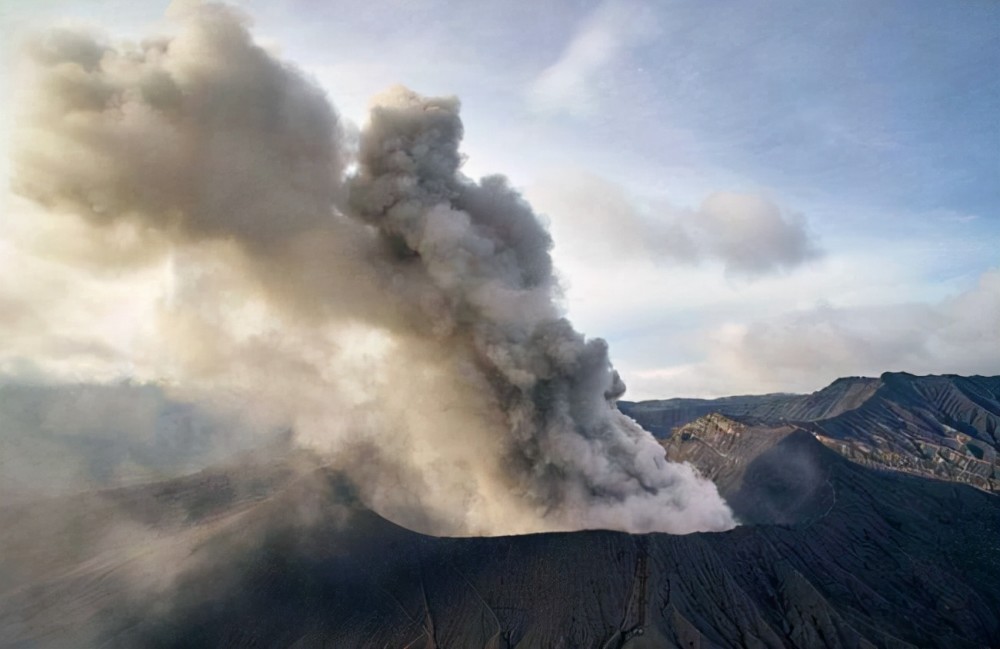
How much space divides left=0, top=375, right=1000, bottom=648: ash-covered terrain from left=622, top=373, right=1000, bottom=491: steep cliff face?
19.4 meters

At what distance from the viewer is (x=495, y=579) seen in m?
40.2

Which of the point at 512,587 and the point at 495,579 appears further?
the point at 495,579

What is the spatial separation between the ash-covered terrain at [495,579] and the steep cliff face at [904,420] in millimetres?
19409

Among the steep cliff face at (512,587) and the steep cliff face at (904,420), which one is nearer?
the steep cliff face at (512,587)

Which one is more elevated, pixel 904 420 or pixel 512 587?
pixel 904 420

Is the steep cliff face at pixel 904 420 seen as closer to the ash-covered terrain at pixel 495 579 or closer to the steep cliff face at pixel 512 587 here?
the ash-covered terrain at pixel 495 579

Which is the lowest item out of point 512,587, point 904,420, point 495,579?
point 512,587

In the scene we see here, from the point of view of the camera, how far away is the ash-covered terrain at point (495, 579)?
1448 inches

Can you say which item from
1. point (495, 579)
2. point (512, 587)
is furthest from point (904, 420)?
point (495, 579)

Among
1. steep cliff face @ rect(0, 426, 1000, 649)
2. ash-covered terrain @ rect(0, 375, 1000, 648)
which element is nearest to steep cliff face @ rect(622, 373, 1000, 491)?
ash-covered terrain @ rect(0, 375, 1000, 648)

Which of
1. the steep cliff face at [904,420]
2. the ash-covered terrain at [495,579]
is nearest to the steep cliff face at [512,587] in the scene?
the ash-covered terrain at [495,579]

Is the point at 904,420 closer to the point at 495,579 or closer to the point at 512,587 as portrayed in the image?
the point at 512,587

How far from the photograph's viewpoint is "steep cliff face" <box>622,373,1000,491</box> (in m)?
74.1

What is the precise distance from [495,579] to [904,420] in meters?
83.0
